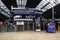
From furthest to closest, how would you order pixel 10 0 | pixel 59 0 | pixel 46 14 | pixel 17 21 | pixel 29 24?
pixel 46 14
pixel 29 24
pixel 17 21
pixel 10 0
pixel 59 0

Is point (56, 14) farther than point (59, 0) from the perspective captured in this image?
Yes

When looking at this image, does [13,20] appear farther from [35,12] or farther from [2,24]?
[35,12]

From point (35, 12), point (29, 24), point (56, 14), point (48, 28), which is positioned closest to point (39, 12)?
point (35, 12)

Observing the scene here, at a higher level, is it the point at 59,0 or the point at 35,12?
the point at 59,0

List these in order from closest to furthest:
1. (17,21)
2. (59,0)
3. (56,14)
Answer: (59,0) < (17,21) < (56,14)

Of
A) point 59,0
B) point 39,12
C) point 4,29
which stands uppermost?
point 59,0

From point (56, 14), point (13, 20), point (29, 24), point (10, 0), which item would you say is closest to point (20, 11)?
point (10, 0)

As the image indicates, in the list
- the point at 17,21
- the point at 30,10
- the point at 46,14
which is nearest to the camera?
the point at 30,10

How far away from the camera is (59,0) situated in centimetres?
1950

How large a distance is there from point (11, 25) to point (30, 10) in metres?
4.45

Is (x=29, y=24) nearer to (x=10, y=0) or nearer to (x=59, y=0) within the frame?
(x=10, y=0)

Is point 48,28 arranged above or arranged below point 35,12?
below

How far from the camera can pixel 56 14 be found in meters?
32.5

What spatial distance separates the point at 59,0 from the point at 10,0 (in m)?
7.36
